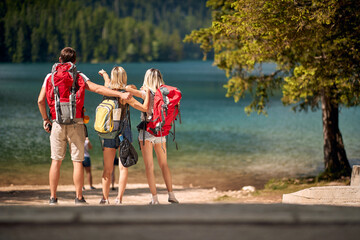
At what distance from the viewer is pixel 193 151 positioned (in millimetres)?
25688

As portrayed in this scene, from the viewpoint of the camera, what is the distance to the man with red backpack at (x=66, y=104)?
674 cm

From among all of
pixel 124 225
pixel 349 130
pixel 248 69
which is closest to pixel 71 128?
pixel 124 225

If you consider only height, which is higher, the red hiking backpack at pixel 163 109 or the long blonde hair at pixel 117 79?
the long blonde hair at pixel 117 79

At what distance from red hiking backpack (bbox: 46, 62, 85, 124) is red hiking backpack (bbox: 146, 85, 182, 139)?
1189mm

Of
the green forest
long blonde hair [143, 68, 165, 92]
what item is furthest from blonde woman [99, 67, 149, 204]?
the green forest

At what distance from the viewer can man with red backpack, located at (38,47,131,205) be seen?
22.1ft

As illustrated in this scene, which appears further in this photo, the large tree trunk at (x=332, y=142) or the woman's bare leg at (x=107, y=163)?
the large tree trunk at (x=332, y=142)

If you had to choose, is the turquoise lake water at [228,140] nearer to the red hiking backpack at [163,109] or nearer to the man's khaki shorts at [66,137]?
the red hiking backpack at [163,109]

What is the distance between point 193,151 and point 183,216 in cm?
2136

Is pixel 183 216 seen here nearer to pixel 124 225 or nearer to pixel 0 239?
pixel 124 225

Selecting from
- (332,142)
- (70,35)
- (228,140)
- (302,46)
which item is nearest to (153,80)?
(302,46)

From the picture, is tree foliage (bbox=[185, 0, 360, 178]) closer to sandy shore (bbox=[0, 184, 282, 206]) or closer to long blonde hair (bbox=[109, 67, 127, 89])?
sandy shore (bbox=[0, 184, 282, 206])

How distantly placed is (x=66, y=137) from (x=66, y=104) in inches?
20.4

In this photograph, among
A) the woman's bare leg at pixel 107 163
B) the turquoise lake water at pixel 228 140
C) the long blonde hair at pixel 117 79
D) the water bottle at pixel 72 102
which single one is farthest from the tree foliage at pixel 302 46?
the water bottle at pixel 72 102
